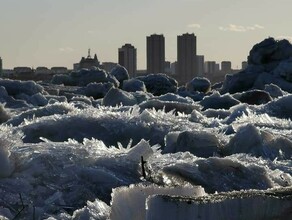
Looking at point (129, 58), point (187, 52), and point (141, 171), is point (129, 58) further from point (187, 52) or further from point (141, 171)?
point (141, 171)

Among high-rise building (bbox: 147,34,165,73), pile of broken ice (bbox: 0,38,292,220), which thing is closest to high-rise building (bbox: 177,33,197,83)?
high-rise building (bbox: 147,34,165,73)

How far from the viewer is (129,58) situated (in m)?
145

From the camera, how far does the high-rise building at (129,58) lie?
142 meters

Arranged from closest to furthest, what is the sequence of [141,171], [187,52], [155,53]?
[141,171] < [155,53] < [187,52]

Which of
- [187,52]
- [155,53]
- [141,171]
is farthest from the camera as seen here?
[187,52]

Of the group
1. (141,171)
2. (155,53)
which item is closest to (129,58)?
(155,53)

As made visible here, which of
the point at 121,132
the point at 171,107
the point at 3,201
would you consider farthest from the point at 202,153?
the point at 171,107

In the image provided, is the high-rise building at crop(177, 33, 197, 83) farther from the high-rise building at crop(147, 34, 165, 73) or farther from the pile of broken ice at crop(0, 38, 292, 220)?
the pile of broken ice at crop(0, 38, 292, 220)

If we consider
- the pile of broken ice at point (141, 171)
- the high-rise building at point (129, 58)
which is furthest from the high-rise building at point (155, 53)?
the pile of broken ice at point (141, 171)

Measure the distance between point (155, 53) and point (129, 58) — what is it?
20.8 ft

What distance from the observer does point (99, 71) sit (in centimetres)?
3797

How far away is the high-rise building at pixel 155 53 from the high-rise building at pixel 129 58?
144 inches

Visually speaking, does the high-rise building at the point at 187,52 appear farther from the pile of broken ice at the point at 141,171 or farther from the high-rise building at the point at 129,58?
the pile of broken ice at the point at 141,171

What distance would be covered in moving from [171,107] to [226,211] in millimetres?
7635
